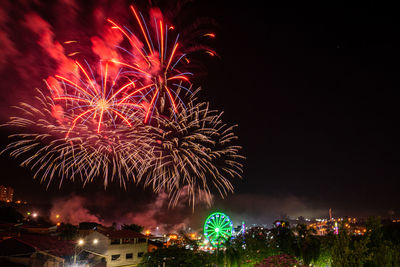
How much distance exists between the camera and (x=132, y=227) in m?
53.1

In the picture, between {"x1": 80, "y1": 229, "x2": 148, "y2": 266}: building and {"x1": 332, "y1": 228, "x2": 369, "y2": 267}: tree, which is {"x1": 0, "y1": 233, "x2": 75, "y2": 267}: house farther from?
{"x1": 332, "y1": 228, "x2": 369, "y2": 267}: tree

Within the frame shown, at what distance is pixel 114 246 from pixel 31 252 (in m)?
11.1

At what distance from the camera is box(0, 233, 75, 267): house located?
21.3 m

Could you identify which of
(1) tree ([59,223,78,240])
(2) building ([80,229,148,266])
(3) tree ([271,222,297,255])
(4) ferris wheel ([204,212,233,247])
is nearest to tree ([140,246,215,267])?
(3) tree ([271,222,297,255])

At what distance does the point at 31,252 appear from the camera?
22.1 m

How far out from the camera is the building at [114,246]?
31.3 meters

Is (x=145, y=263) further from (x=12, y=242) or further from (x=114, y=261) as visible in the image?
(x=114, y=261)

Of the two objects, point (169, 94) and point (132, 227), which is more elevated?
point (169, 94)

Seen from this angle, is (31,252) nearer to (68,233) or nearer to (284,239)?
(68,233)

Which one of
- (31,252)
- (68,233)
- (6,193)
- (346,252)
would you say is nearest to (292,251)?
(346,252)

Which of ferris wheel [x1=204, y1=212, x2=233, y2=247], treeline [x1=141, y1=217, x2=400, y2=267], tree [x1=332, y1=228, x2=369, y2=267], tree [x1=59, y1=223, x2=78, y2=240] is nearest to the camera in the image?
tree [x1=332, y1=228, x2=369, y2=267]

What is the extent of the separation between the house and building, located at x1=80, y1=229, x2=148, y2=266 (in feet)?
20.4

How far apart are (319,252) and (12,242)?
Answer: 23924 mm

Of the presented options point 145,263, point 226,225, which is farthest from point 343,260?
point 226,225
